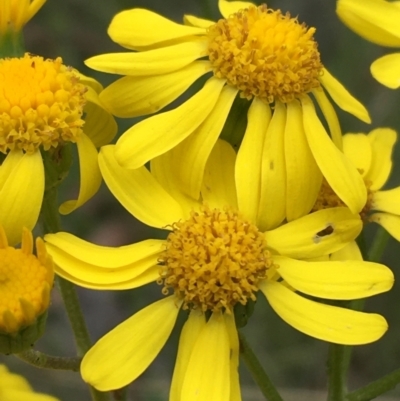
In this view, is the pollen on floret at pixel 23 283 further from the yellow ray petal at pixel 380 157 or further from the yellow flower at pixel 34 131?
the yellow ray petal at pixel 380 157

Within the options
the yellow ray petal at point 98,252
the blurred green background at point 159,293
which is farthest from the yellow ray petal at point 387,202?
the blurred green background at point 159,293

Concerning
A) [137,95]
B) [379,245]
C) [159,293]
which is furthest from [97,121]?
[159,293]

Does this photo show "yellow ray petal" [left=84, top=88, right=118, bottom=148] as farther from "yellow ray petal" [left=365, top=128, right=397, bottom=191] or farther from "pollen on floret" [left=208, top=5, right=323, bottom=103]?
"yellow ray petal" [left=365, top=128, right=397, bottom=191]

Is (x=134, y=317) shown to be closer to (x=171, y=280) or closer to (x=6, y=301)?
(x=171, y=280)

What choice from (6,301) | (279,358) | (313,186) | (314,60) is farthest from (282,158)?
(279,358)

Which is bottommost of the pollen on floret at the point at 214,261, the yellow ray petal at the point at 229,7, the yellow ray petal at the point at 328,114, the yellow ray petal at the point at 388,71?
the pollen on floret at the point at 214,261

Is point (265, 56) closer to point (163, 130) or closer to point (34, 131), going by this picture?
point (163, 130)
